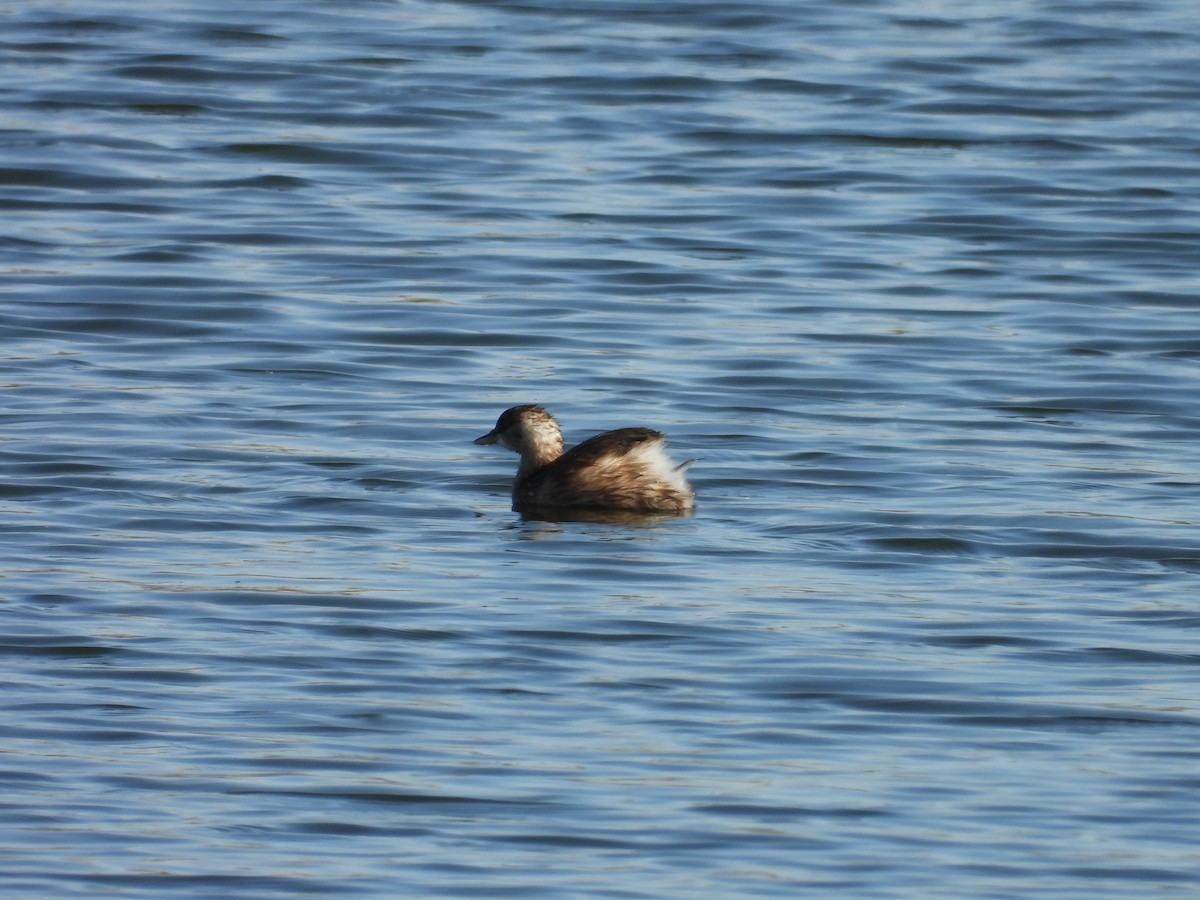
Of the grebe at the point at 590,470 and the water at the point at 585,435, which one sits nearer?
the water at the point at 585,435

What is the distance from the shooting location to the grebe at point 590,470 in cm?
951

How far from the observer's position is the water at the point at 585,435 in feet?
20.2

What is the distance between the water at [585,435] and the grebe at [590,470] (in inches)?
6.6

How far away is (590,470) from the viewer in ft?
31.8

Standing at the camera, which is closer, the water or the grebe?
the water

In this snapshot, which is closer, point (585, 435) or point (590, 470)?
point (590, 470)

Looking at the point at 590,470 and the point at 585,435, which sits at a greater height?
the point at 590,470

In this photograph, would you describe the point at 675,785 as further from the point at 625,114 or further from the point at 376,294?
the point at 625,114

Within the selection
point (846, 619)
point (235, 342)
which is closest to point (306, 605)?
point (846, 619)

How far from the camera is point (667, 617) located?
25.9 feet

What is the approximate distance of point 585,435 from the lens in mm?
10750

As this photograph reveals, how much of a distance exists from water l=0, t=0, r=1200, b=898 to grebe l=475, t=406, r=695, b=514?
169 mm

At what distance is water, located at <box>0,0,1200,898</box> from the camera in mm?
6145

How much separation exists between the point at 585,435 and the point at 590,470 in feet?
3.52
